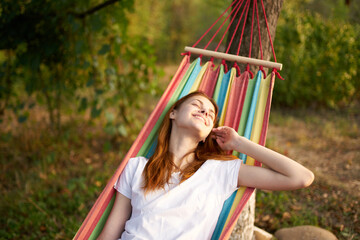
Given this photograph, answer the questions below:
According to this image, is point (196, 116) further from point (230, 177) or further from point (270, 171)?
point (270, 171)

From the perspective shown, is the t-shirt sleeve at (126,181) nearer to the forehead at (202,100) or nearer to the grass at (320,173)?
the forehead at (202,100)

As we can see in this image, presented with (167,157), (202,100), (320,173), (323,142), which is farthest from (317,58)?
(167,157)

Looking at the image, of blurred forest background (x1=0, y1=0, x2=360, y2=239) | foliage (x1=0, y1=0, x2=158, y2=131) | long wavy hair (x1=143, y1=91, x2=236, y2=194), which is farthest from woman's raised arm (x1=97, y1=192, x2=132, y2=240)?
foliage (x1=0, y1=0, x2=158, y2=131)

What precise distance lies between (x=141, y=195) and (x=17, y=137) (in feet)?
9.91

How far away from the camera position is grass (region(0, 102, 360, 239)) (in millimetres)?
2422

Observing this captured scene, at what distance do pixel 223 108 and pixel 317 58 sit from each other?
3367 millimetres

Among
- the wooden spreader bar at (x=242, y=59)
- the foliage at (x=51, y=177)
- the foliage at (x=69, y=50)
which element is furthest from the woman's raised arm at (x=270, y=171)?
the foliage at (x=69, y=50)

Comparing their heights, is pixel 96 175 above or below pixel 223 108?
below

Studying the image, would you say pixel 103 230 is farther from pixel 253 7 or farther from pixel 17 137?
pixel 17 137

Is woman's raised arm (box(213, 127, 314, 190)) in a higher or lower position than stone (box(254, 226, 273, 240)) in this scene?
higher

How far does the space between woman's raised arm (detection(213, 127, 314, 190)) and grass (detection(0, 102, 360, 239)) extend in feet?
3.41

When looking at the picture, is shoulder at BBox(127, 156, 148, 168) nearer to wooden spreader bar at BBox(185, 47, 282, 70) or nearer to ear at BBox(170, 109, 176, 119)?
ear at BBox(170, 109, 176, 119)

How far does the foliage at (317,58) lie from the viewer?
14.8 feet

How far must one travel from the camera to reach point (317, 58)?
4.68 metres
